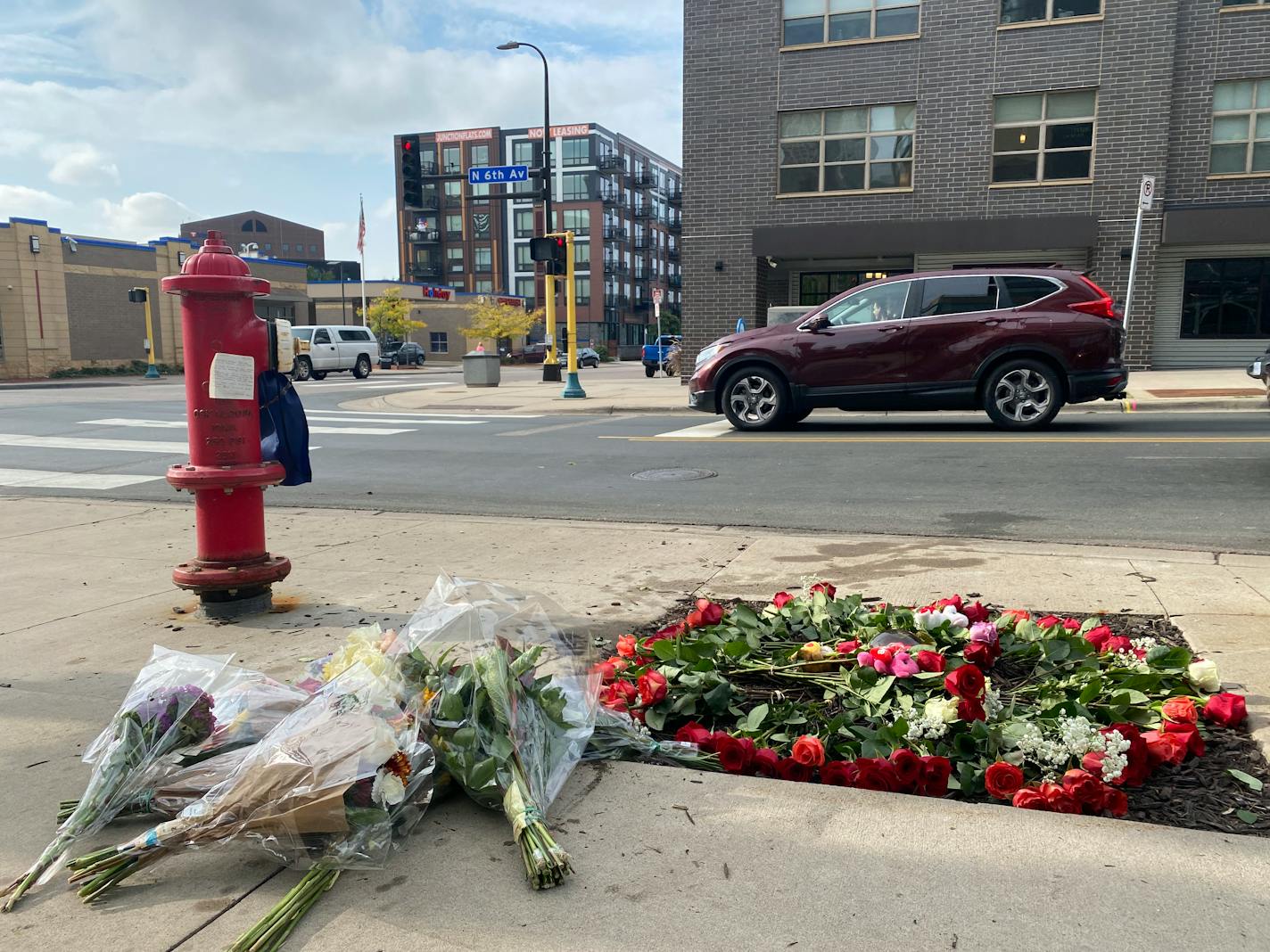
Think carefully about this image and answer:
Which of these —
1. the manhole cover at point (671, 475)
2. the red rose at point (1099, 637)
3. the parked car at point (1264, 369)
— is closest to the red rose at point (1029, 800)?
the red rose at point (1099, 637)

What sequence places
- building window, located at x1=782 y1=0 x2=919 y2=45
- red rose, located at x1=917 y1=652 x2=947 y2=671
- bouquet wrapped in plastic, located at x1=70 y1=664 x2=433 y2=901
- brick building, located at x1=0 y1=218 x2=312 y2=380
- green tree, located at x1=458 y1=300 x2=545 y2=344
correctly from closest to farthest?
bouquet wrapped in plastic, located at x1=70 y1=664 x2=433 y2=901
red rose, located at x1=917 y1=652 x2=947 y2=671
building window, located at x1=782 y1=0 x2=919 y2=45
brick building, located at x1=0 y1=218 x2=312 y2=380
green tree, located at x1=458 y1=300 x2=545 y2=344

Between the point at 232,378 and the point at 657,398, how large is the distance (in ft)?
48.0

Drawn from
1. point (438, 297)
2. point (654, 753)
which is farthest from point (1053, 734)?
point (438, 297)

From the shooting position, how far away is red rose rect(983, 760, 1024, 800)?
2688 millimetres

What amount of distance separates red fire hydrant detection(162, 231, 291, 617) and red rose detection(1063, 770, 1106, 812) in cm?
380

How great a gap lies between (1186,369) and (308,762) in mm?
24927

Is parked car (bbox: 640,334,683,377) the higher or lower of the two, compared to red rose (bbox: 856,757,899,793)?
higher

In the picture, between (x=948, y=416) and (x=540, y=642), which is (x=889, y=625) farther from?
(x=948, y=416)

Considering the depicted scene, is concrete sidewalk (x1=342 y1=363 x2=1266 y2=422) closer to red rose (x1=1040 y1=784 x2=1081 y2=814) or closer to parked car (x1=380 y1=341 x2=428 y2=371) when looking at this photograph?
red rose (x1=1040 y1=784 x2=1081 y2=814)

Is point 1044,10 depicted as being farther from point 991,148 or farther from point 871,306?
point 871,306

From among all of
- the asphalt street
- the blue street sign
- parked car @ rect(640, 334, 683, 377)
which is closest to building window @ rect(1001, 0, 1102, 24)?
the blue street sign

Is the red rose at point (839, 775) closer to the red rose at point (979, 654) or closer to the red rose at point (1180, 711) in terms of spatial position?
the red rose at point (979, 654)

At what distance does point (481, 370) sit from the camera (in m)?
25.7

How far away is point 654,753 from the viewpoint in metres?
3.12
